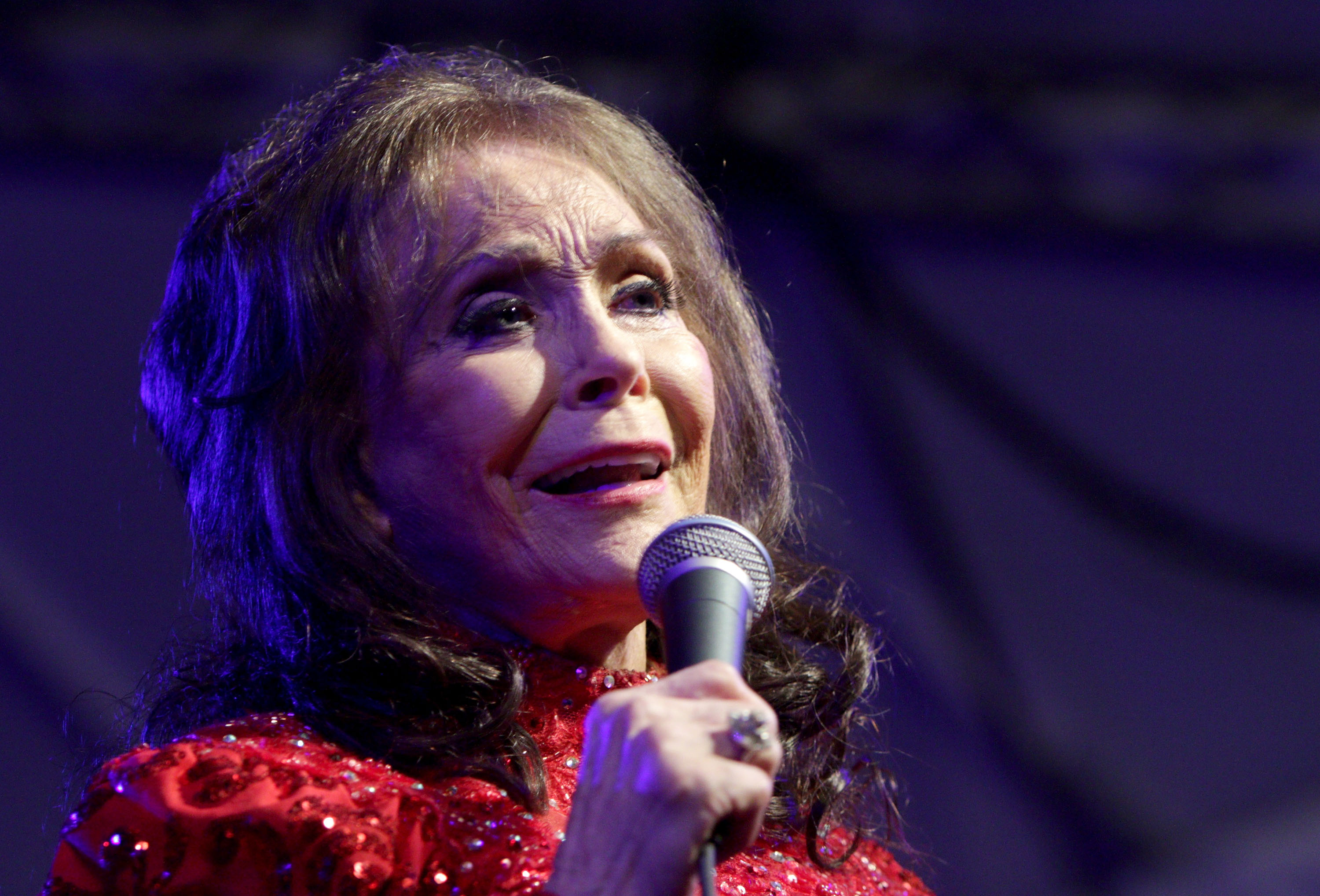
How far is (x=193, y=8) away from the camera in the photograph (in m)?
2.46

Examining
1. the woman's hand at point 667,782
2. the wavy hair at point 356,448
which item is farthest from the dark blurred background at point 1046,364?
the woman's hand at point 667,782

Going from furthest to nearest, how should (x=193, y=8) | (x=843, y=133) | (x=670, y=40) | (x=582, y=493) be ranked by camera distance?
(x=843, y=133) → (x=670, y=40) → (x=193, y=8) → (x=582, y=493)

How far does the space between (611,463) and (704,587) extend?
1.34ft

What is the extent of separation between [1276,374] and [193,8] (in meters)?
2.67

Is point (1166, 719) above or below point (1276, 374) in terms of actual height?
below

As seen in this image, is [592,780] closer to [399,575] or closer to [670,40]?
[399,575]

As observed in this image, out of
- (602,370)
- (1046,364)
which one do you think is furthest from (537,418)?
(1046,364)

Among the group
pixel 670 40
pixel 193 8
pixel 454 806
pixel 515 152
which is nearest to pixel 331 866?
pixel 454 806

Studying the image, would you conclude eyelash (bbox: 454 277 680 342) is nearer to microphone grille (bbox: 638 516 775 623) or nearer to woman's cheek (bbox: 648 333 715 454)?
woman's cheek (bbox: 648 333 715 454)

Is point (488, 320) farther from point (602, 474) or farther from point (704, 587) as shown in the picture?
point (704, 587)

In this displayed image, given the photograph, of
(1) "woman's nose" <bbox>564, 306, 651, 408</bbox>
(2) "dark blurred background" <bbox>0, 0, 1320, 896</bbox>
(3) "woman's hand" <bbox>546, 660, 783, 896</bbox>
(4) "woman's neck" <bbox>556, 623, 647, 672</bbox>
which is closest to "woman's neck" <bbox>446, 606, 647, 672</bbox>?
(4) "woman's neck" <bbox>556, 623, 647, 672</bbox>

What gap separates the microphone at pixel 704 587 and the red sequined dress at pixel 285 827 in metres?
0.26

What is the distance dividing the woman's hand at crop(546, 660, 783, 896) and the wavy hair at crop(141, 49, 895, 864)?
13.3 inches

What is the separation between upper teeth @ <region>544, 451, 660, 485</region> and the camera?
1372 mm
